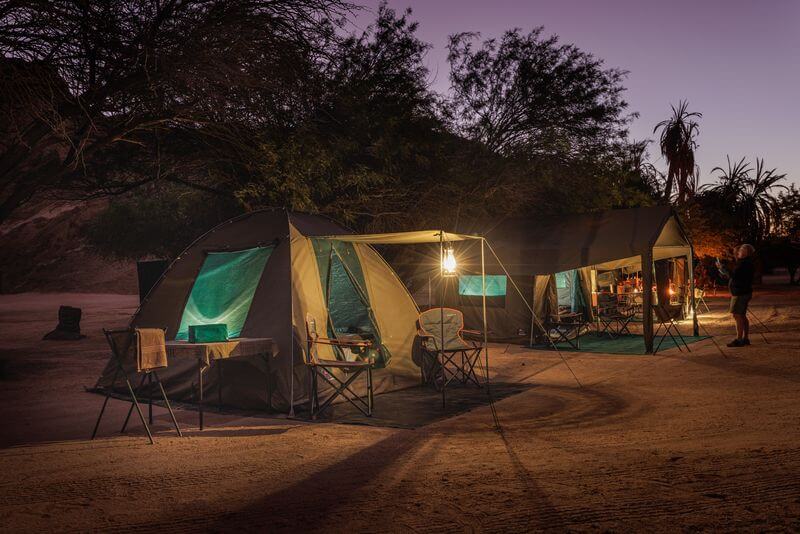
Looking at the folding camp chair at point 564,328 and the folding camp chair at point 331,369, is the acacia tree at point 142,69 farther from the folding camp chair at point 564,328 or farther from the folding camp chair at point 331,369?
the folding camp chair at point 564,328

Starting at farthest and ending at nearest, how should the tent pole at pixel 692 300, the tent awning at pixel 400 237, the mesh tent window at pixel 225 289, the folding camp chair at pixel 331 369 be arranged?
the tent pole at pixel 692 300
the mesh tent window at pixel 225 289
the tent awning at pixel 400 237
the folding camp chair at pixel 331 369

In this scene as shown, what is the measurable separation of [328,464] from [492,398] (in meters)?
3.23

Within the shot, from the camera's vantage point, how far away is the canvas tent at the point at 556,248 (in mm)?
12969

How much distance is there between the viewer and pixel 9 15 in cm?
698

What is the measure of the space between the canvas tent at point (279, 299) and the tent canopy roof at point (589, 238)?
480 centimetres

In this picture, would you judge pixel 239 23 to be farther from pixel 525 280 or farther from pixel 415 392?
pixel 525 280

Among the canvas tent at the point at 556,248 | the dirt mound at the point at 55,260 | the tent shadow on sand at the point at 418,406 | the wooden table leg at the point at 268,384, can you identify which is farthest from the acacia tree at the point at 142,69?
the dirt mound at the point at 55,260

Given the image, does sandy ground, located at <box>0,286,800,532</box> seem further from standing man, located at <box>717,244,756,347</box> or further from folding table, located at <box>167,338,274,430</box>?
standing man, located at <box>717,244,756,347</box>

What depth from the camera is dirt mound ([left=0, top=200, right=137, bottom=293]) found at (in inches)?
1801

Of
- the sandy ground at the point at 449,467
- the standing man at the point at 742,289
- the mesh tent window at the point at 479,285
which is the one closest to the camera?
the sandy ground at the point at 449,467

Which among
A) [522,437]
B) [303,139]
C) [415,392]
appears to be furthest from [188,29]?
[522,437]

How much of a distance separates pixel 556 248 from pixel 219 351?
8467 mm

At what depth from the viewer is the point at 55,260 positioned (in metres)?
49.0

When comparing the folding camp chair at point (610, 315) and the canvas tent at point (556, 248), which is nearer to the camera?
the canvas tent at point (556, 248)
